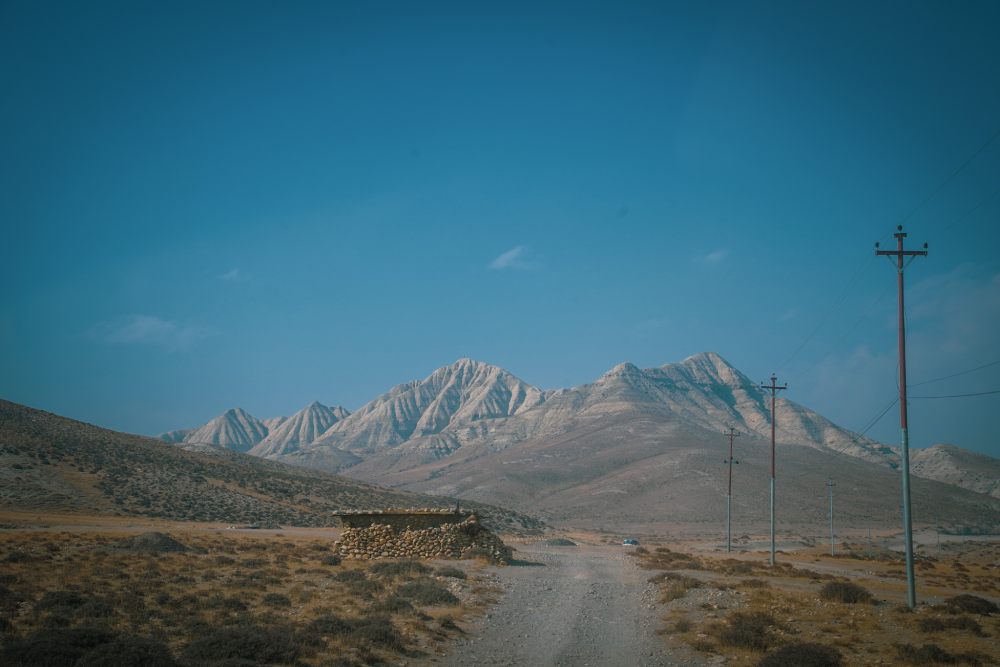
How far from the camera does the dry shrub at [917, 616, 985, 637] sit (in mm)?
13922

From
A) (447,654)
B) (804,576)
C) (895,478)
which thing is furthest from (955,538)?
(447,654)

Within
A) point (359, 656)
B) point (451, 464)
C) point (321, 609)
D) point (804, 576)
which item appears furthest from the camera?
point (451, 464)

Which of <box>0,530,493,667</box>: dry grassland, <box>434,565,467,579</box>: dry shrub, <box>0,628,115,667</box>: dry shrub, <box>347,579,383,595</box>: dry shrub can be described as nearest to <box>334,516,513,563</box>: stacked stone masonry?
<box>0,530,493,667</box>: dry grassland

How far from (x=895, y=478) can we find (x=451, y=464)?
125095 millimetres

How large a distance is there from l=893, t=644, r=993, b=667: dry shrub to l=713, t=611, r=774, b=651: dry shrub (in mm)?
2635

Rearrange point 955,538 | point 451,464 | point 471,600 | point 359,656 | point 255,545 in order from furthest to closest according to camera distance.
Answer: point 451,464 < point 955,538 < point 255,545 < point 471,600 < point 359,656

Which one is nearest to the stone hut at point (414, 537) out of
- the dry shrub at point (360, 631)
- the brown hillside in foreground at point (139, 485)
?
the dry shrub at point (360, 631)

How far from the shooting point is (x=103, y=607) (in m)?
13.3

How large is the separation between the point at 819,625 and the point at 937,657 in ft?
11.5

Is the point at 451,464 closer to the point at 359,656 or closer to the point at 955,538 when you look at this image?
the point at 955,538

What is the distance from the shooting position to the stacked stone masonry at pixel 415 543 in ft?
92.3

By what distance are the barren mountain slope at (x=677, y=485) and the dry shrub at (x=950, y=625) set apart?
3329 inches

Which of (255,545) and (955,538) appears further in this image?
(955,538)

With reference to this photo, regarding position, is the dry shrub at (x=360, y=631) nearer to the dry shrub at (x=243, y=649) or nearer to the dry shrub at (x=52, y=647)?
the dry shrub at (x=243, y=649)
